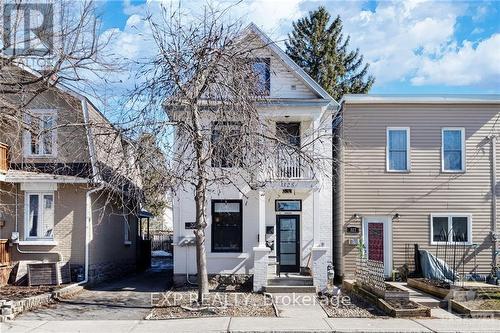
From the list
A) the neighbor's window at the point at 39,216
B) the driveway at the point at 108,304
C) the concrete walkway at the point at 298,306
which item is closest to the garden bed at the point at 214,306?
the concrete walkway at the point at 298,306

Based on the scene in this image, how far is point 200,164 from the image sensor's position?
12.9 metres

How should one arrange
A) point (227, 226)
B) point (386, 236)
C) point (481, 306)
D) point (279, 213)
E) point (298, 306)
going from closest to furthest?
point (481, 306)
point (298, 306)
point (227, 226)
point (279, 213)
point (386, 236)

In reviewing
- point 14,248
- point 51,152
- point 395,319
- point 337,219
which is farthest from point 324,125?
point 14,248

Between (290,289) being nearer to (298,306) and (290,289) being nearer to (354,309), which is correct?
(298,306)

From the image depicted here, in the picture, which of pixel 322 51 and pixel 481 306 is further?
pixel 322 51

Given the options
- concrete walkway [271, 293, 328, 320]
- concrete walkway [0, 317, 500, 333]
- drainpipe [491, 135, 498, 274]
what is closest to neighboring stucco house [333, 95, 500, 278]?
drainpipe [491, 135, 498, 274]

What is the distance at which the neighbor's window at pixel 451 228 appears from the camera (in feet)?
63.3

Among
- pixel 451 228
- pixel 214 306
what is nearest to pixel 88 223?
pixel 214 306

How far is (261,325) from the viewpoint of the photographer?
37.6ft

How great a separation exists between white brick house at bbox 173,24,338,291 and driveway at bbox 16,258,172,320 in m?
1.69

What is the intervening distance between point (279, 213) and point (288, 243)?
3.54 ft

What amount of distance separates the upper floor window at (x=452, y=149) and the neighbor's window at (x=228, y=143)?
9521 millimetres

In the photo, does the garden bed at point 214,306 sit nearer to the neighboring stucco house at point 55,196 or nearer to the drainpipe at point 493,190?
the neighboring stucco house at point 55,196

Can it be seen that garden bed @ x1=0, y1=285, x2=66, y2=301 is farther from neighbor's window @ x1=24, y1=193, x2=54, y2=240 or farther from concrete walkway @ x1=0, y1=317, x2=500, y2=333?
concrete walkway @ x1=0, y1=317, x2=500, y2=333
